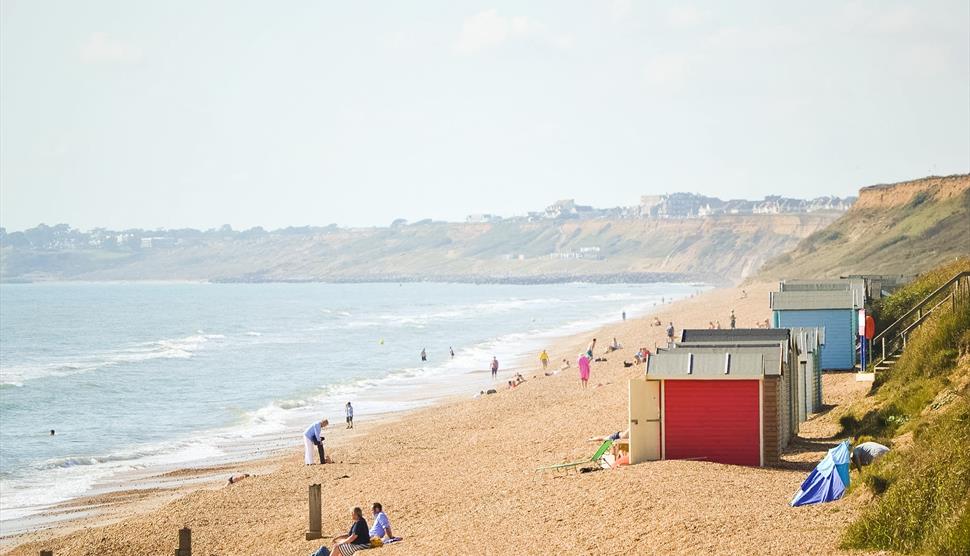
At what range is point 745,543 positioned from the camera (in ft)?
41.2

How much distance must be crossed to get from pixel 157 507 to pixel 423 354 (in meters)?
35.0

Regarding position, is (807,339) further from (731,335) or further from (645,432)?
(645,432)

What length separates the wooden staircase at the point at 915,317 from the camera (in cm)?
2114

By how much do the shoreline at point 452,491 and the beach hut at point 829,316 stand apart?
16.1 ft

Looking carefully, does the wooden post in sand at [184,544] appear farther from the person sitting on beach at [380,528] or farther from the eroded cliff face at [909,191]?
the eroded cliff face at [909,191]

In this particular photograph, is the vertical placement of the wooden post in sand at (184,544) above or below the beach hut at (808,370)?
below

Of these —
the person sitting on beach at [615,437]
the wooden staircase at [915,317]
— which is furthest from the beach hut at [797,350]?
the person sitting on beach at [615,437]

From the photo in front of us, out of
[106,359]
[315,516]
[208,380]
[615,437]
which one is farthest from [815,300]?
[106,359]

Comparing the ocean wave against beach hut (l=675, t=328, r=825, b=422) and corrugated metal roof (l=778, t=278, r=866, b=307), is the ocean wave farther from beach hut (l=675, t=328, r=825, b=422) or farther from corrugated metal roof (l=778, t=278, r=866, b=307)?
beach hut (l=675, t=328, r=825, b=422)

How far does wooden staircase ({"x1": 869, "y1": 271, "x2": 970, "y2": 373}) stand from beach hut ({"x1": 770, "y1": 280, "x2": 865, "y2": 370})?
1.01 metres

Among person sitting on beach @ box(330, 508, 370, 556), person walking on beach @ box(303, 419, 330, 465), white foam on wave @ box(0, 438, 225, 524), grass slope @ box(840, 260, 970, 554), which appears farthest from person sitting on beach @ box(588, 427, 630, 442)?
white foam on wave @ box(0, 438, 225, 524)

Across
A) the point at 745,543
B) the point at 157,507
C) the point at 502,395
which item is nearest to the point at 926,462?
the point at 745,543

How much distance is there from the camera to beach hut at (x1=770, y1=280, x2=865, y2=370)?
97.0 feet

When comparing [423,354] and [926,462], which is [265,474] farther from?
[423,354]
